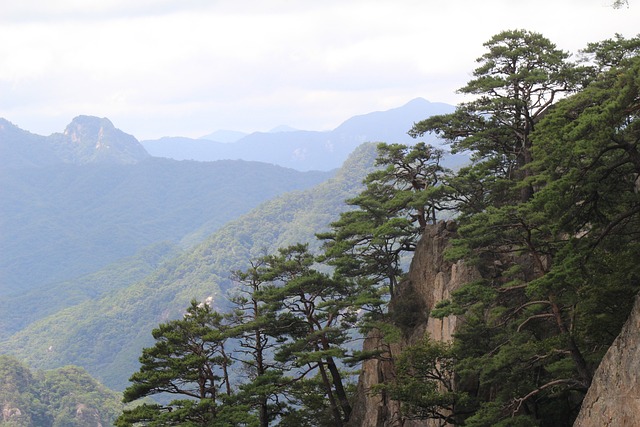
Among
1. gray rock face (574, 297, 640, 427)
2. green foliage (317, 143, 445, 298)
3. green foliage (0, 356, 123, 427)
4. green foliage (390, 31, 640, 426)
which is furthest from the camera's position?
green foliage (0, 356, 123, 427)

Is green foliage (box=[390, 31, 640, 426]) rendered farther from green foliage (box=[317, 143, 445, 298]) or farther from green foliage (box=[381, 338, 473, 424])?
green foliage (box=[317, 143, 445, 298])

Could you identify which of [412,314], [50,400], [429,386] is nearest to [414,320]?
[412,314]

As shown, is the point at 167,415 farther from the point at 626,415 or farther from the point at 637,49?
the point at 637,49

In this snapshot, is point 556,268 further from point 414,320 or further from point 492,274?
point 414,320

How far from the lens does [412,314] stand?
2623cm

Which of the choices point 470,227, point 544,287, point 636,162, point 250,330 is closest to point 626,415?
point 544,287

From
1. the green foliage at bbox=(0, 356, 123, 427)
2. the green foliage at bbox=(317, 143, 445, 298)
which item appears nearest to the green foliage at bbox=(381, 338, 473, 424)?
the green foliage at bbox=(317, 143, 445, 298)

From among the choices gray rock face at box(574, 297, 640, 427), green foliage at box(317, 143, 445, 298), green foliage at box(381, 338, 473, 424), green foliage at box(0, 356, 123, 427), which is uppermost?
green foliage at box(317, 143, 445, 298)

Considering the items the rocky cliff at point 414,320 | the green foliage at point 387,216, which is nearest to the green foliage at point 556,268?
the rocky cliff at point 414,320

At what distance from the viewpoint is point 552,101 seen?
25719 millimetres

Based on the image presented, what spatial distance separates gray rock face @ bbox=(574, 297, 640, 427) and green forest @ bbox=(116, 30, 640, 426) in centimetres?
147

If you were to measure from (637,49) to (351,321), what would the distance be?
44.7 ft

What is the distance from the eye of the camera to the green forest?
14.9 metres

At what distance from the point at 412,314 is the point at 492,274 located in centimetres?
385
